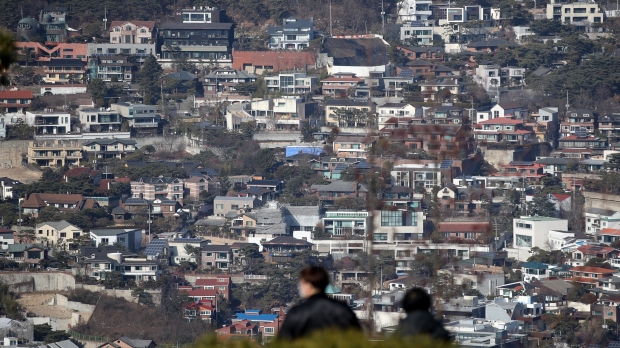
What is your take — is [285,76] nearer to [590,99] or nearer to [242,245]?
[590,99]

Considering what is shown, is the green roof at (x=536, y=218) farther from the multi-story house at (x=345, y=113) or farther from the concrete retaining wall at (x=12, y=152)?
the concrete retaining wall at (x=12, y=152)

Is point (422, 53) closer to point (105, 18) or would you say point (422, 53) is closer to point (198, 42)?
point (198, 42)

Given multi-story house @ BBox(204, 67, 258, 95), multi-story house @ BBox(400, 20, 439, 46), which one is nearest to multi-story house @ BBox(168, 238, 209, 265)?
multi-story house @ BBox(204, 67, 258, 95)

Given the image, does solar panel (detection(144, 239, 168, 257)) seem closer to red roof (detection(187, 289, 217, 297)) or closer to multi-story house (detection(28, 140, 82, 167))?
red roof (detection(187, 289, 217, 297))

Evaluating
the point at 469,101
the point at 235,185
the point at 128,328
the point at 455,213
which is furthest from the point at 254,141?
the point at 128,328

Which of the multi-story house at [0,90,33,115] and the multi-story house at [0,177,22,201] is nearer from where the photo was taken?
the multi-story house at [0,177,22,201]

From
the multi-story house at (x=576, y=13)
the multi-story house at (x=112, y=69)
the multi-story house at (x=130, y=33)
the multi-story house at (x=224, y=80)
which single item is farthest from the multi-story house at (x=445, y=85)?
the multi-story house at (x=130, y=33)
